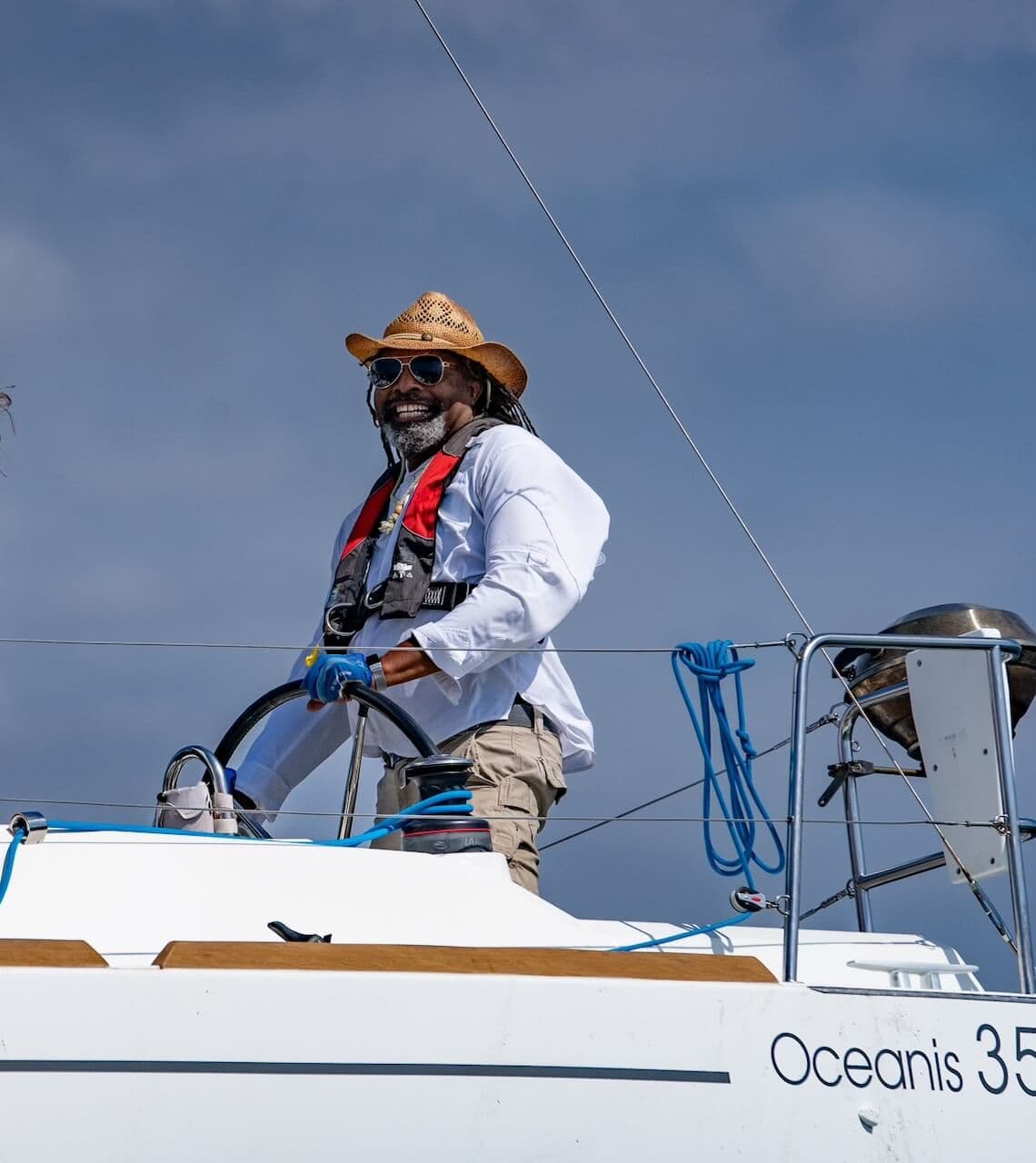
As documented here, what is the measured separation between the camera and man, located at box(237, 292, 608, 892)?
3543mm

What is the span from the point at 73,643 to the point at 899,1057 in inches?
65.9

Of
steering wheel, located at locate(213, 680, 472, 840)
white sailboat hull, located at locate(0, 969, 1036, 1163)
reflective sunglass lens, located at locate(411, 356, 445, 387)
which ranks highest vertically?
reflective sunglass lens, located at locate(411, 356, 445, 387)

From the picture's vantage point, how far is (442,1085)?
2.34 metres

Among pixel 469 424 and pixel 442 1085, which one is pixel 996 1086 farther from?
pixel 469 424

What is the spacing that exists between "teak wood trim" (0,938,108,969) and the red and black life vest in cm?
158

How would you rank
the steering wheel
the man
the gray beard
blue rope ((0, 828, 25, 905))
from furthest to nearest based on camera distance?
the gray beard
the man
the steering wheel
blue rope ((0, 828, 25, 905))

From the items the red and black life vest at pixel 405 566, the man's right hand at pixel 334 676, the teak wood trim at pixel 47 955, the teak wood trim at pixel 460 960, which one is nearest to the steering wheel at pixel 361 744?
the man's right hand at pixel 334 676

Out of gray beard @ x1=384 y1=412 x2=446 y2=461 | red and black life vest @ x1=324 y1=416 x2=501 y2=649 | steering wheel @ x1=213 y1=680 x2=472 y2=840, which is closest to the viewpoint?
steering wheel @ x1=213 y1=680 x2=472 y2=840

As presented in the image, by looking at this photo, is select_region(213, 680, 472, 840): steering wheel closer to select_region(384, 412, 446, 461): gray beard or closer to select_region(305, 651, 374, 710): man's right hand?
select_region(305, 651, 374, 710): man's right hand

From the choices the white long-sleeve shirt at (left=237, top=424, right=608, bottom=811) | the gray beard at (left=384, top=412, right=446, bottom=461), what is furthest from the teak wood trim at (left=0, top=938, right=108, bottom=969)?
the gray beard at (left=384, top=412, right=446, bottom=461)

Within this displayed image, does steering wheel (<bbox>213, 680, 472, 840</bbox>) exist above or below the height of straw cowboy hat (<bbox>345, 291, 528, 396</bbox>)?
below

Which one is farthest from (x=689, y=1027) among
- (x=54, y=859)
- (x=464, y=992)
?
(x=54, y=859)

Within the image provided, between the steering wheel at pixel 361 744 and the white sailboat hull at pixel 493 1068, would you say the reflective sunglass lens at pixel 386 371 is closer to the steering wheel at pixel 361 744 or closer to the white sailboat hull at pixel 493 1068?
the steering wheel at pixel 361 744

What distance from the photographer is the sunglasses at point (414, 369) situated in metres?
4.20
